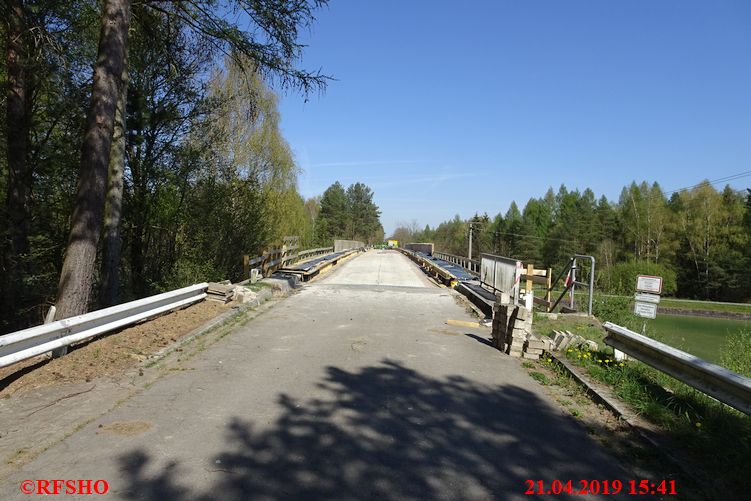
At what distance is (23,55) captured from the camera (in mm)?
9719

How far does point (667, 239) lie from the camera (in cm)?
6544

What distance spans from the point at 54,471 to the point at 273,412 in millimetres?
1828

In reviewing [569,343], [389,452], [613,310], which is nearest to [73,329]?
[389,452]

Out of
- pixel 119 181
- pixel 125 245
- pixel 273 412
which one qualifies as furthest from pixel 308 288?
pixel 273 412

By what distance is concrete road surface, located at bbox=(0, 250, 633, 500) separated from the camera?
3.38m

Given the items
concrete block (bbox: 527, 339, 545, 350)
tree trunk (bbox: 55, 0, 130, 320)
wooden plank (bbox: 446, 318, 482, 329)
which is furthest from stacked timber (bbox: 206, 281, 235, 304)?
concrete block (bbox: 527, 339, 545, 350)

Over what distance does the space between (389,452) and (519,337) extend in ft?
14.7

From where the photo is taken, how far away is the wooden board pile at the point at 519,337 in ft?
25.2

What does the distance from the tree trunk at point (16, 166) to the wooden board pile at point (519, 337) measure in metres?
9.82

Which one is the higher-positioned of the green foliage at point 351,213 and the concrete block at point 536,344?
the green foliage at point 351,213

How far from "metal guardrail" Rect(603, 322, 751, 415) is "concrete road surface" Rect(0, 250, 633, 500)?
1.17m

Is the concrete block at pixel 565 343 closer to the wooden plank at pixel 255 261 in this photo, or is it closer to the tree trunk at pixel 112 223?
the tree trunk at pixel 112 223

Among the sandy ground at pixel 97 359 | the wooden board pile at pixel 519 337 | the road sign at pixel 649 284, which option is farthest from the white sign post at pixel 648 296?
the sandy ground at pixel 97 359

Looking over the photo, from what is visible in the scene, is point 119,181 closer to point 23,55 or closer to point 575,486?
point 23,55
